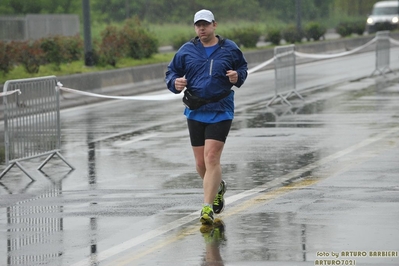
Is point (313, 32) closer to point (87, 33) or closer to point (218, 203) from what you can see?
point (87, 33)

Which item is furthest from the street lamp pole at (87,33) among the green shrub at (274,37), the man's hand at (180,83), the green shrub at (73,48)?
the green shrub at (274,37)

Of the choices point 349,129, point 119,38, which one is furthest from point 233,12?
point 349,129

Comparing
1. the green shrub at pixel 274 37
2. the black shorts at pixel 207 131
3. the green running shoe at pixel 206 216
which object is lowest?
the green shrub at pixel 274 37

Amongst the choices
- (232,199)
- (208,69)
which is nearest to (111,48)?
(232,199)

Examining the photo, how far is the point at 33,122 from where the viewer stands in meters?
14.4

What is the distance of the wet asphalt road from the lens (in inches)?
351

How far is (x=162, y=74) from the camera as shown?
3030 centimetres

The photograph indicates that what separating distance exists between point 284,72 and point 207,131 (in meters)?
13.2

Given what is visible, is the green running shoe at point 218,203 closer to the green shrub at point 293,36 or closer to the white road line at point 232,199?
the white road line at point 232,199

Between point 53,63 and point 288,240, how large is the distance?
784 inches

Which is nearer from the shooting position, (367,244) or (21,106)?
(367,244)

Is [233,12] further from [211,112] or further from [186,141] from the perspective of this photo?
[211,112]

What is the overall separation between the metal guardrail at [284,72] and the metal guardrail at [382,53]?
774 cm

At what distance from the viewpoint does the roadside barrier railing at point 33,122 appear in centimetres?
1398
